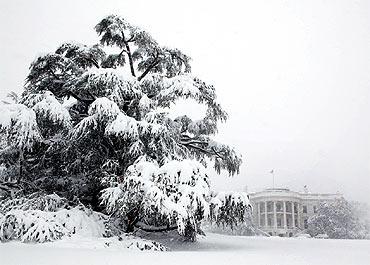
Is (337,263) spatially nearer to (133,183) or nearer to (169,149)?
(133,183)

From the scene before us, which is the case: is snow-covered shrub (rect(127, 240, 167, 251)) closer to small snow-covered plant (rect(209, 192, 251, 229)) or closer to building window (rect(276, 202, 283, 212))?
small snow-covered plant (rect(209, 192, 251, 229))

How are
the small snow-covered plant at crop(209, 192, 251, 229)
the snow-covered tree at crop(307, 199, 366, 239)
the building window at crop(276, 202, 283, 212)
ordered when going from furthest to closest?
the building window at crop(276, 202, 283, 212)
the snow-covered tree at crop(307, 199, 366, 239)
the small snow-covered plant at crop(209, 192, 251, 229)

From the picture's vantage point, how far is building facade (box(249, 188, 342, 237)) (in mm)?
47312

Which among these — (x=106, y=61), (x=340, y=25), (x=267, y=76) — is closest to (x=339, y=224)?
(x=267, y=76)

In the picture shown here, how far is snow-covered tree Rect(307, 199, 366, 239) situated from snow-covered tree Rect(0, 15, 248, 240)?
24766 mm

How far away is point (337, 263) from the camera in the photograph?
4125mm

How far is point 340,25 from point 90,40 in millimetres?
7882

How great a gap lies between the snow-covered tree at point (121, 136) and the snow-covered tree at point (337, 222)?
24.8m

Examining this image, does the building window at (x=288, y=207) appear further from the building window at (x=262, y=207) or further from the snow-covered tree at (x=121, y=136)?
the snow-covered tree at (x=121, y=136)

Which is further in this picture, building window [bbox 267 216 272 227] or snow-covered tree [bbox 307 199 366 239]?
building window [bbox 267 216 272 227]

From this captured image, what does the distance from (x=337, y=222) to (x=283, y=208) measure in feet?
58.2

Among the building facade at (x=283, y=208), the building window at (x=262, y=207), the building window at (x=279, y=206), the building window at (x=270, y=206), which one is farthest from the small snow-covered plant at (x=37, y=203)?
the building window at (x=262, y=207)

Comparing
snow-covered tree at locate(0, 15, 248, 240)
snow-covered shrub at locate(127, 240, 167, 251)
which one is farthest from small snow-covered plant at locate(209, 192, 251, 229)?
snow-covered shrub at locate(127, 240, 167, 251)

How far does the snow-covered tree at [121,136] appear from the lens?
18.8ft
